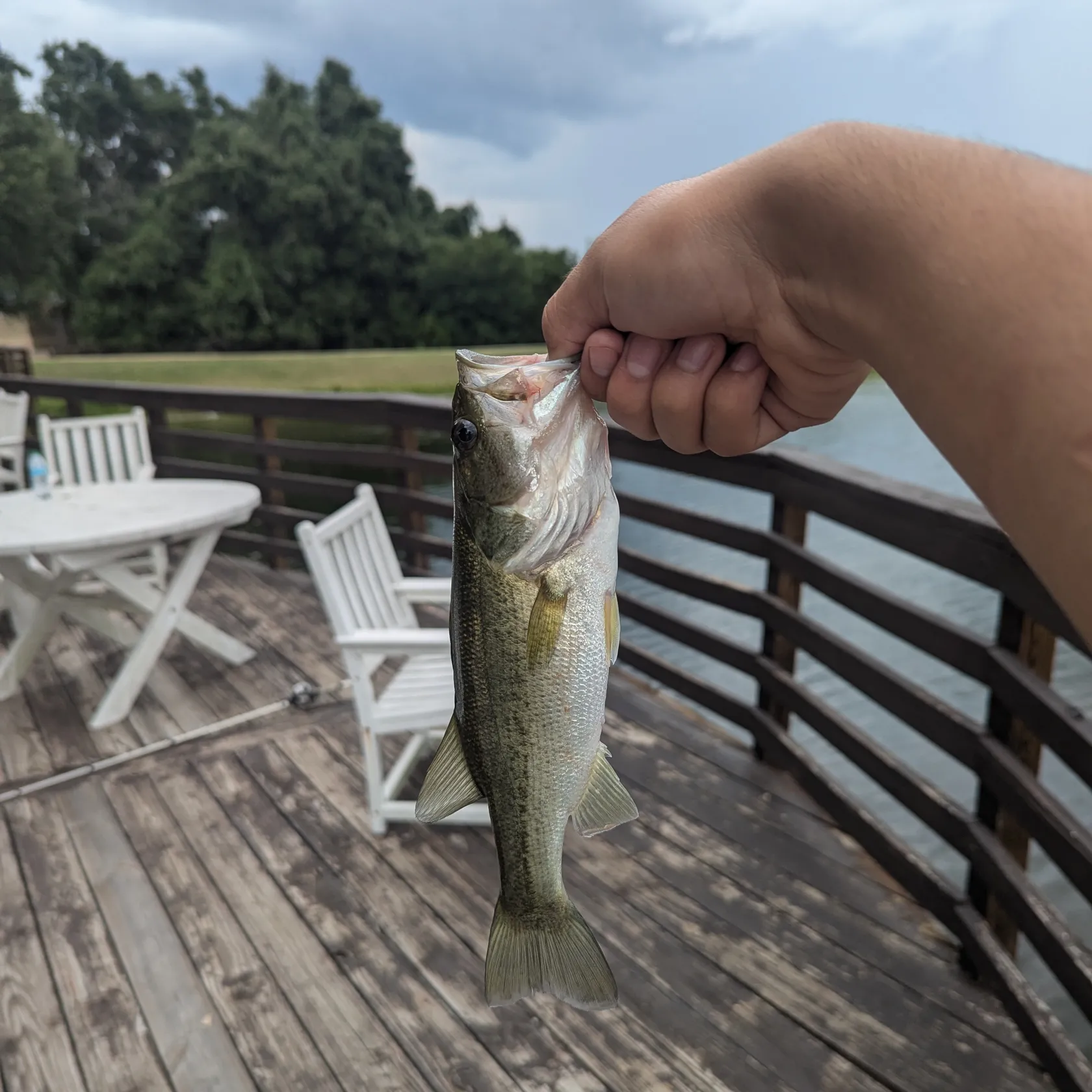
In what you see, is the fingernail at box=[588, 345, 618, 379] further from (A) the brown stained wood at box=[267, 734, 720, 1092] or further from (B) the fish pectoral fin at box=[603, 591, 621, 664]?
(A) the brown stained wood at box=[267, 734, 720, 1092]

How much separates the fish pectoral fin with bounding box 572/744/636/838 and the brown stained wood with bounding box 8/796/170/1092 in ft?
4.39

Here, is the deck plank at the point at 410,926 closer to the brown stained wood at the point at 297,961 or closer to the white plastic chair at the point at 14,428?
the brown stained wood at the point at 297,961

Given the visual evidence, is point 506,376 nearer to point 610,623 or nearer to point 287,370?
point 610,623

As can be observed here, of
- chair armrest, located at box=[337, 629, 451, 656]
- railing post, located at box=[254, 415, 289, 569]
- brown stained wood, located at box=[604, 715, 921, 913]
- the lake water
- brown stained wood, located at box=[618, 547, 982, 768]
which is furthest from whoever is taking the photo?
railing post, located at box=[254, 415, 289, 569]

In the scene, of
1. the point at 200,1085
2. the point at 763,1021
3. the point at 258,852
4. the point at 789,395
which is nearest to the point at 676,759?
the point at 763,1021

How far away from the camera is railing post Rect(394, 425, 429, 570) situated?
4.50m

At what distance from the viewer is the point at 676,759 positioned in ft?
9.66

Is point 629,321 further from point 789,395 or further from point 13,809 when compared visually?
point 13,809

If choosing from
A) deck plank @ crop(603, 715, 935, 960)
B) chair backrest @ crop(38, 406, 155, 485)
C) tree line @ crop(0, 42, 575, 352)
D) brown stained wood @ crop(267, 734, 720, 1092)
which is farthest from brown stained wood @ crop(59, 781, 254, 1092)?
tree line @ crop(0, 42, 575, 352)

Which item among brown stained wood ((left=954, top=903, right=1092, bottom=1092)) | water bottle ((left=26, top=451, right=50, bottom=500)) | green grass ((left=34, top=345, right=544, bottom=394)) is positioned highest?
green grass ((left=34, top=345, right=544, bottom=394))

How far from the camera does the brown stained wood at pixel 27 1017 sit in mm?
1749

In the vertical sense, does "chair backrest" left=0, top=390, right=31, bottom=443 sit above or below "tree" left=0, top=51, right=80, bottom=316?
below

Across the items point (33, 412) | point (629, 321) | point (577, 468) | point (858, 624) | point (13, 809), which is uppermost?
point (629, 321)

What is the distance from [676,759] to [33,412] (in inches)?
265
